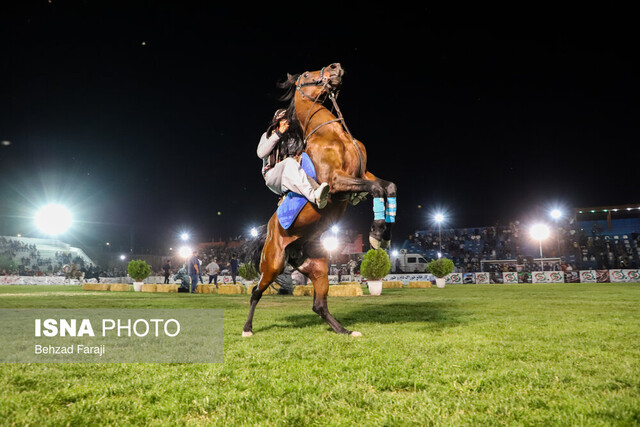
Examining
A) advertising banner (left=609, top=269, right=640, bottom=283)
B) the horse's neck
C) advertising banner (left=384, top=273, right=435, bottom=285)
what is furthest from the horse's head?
advertising banner (left=609, top=269, right=640, bottom=283)

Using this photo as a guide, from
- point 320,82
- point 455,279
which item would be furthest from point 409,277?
point 320,82

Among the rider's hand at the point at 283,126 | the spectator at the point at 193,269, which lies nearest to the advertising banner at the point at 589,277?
the spectator at the point at 193,269

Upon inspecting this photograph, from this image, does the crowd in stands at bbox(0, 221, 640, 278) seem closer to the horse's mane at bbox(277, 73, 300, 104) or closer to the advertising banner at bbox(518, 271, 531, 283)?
the advertising banner at bbox(518, 271, 531, 283)

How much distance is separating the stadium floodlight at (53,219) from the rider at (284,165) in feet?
194

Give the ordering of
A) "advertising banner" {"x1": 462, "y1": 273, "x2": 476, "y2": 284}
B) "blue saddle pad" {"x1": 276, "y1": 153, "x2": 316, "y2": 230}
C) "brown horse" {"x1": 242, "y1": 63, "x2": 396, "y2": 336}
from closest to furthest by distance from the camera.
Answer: "brown horse" {"x1": 242, "y1": 63, "x2": 396, "y2": 336}, "blue saddle pad" {"x1": 276, "y1": 153, "x2": 316, "y2": 230}, "advertising banner" {"x1": 462, "y1": 273, "x2": 476, "y2": 284}

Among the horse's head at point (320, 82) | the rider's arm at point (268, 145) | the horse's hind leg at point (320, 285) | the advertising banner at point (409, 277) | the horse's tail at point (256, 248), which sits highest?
the horse's head at point (320, 82)

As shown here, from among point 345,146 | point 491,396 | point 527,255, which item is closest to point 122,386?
point 491,396

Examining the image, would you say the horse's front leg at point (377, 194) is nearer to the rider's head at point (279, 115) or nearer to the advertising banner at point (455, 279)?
the rider's head at point (279, 115)

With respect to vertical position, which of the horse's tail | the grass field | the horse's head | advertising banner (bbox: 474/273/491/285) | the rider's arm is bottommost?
advertising banner (bbox: 474/273/491/285)

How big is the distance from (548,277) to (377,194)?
2739cm

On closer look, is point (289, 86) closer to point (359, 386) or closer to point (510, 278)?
point (359, 386)

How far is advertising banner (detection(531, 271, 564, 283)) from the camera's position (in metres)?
27.3

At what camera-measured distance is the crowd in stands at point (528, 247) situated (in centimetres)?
3362

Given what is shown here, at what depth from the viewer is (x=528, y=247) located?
39.0m
